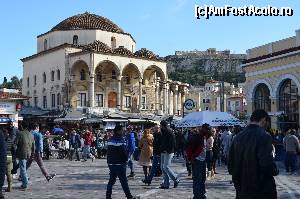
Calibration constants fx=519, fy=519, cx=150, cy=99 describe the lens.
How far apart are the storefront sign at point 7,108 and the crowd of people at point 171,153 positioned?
8968 millimetres

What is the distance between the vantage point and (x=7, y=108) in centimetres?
3469

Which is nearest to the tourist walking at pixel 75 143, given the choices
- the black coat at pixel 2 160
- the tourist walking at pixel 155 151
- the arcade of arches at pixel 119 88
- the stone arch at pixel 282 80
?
the tourist walking at pixel 155 151

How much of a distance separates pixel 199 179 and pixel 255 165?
523cm

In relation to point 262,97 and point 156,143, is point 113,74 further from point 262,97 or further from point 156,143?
point 156,143

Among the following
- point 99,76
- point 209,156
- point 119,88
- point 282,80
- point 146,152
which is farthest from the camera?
point 119,88

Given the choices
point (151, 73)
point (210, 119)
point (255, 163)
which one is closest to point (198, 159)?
point (255, 163)

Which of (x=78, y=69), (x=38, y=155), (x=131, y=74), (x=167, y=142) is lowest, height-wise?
(x=38, y=155)

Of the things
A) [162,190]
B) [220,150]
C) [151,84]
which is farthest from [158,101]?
[162,190]

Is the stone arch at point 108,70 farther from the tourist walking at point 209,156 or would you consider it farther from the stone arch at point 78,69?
the tourist walking at point 209,156

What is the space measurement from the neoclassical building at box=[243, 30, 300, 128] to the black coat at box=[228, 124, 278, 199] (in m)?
25.1

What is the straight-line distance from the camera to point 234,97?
105 metres

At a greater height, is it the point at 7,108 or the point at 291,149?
the point at 7,108

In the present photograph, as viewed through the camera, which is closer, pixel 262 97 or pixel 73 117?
pixel 262 97

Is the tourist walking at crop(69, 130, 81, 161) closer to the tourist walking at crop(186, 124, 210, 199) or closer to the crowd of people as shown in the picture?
the crowd of people
